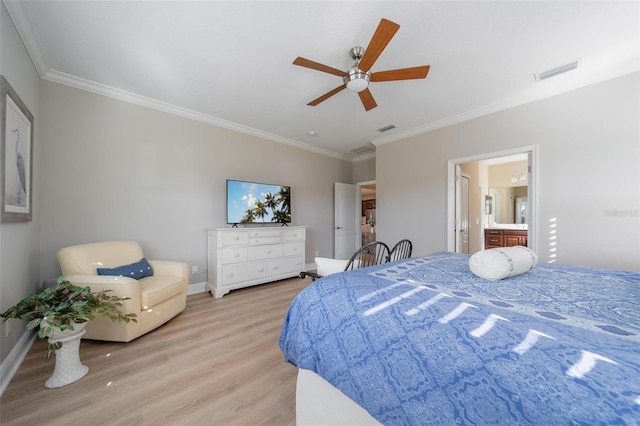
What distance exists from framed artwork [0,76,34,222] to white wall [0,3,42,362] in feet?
0.28

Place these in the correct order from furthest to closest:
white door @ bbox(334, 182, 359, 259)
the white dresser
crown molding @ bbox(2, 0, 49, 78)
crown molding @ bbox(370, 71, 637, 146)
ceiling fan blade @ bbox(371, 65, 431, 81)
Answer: white door @ bbox(334, 182, 359, 259)
the white dresser
crown molding @ bbox(370, 71, 637, 146)
ceiling fan blade @ bbox(371, 65, 431, 81)
crown molding @ bbox(2, 0, 49, 78)

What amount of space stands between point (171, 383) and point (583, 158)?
439 centimetres

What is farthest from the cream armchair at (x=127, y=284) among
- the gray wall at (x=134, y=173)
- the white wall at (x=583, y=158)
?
the white wall at (x=583, y=158)

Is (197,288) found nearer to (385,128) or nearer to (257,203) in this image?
(257,203)

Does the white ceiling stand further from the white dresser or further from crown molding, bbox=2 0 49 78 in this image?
the white dresser

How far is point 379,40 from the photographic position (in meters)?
1.65

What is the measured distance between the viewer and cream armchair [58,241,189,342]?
78.2 inches

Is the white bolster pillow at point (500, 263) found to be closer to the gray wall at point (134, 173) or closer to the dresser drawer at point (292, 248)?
the dresser drawer at point (292, 248)

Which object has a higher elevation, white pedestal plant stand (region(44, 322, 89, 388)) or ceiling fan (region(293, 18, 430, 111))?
ceiling fan (region(293, 18, 430, 111))

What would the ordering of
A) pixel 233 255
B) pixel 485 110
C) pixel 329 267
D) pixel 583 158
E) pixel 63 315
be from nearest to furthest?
pixel 63 315 < pixel 329 267 < pixel 583 158 < pixel 485 110 < pixel 233 255

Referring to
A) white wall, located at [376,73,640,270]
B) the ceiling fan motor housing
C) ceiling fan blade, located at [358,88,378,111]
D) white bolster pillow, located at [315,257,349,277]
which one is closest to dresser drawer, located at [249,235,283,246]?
white bolster pillow, located at [315,257,349,277]

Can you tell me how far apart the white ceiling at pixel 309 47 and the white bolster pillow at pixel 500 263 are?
1.76 m

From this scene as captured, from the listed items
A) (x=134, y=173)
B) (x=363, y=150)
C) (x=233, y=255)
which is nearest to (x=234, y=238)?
(x=233, y=255)

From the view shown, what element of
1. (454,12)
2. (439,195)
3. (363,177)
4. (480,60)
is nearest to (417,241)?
(439,195)
